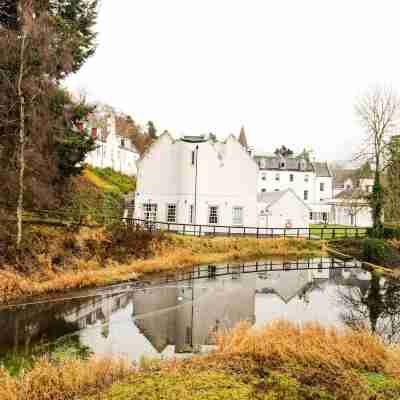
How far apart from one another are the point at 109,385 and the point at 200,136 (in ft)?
88.6

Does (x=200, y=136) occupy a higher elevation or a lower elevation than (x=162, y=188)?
higher

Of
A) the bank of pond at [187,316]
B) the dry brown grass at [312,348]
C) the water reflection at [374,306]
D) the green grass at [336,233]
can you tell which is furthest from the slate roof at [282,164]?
the dry brown grass at [312,348]

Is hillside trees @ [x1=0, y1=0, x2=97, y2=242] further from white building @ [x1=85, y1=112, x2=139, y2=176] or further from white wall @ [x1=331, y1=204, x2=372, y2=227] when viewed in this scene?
white wall @ [x1=331, y1=204, x2=372, y2=227]

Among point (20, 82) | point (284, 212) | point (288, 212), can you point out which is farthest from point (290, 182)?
point (20, 82)

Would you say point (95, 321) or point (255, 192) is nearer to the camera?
point (95, 321)

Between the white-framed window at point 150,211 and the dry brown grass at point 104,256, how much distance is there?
6682 millimetres

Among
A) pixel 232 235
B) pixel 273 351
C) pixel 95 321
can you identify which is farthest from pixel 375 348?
pixel 232 235

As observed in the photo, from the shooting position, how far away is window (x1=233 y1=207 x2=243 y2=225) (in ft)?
105

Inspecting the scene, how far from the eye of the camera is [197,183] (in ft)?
102

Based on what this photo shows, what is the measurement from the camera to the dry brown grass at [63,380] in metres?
6.57

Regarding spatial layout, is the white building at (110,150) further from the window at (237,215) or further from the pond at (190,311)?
the pond at (190,311)

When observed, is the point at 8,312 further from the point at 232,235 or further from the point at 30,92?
the point at 232,235

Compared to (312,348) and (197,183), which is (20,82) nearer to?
(312,348)

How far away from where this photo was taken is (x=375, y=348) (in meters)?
8.66
